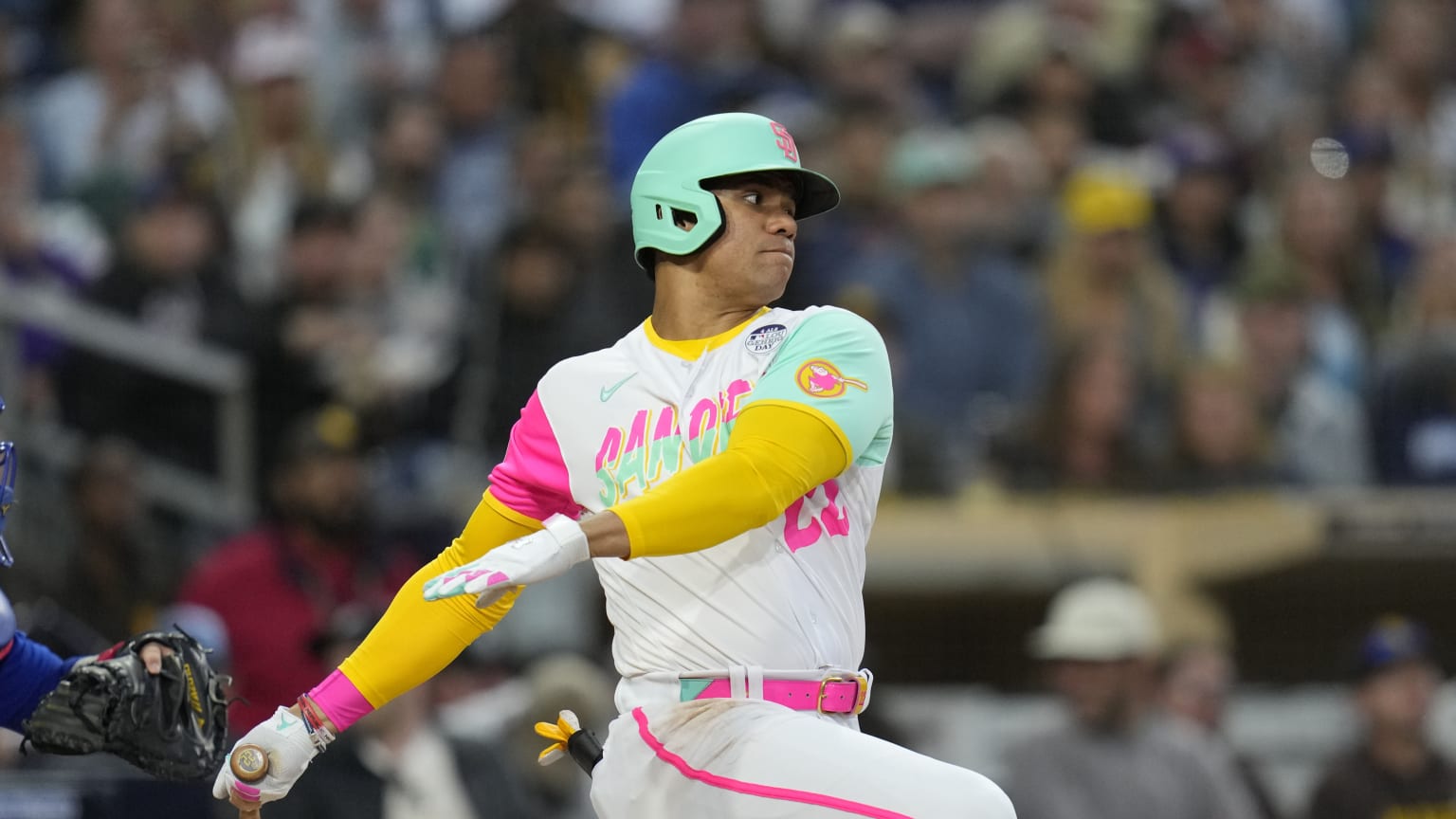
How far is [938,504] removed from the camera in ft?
28.8

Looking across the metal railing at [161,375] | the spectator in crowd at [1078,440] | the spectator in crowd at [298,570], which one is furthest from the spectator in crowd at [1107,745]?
the metal railing at [161,375]

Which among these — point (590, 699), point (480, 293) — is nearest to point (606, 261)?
point (480, 293)

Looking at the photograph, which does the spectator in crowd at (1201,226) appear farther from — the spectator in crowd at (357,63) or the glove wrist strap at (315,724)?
the glove wrist strap at (315,724)

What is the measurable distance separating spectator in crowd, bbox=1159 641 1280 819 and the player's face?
4.16 m

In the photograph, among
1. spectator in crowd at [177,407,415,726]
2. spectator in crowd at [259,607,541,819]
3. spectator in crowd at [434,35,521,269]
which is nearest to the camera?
spectator in crowd at [259,607,541,819]

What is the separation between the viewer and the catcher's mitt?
15.7 feet

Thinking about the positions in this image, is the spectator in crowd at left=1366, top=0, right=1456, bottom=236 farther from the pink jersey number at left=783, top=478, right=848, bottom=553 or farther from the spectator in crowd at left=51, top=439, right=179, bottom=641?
the pink jersey number at left=783, top=478, right=848, bottom=553

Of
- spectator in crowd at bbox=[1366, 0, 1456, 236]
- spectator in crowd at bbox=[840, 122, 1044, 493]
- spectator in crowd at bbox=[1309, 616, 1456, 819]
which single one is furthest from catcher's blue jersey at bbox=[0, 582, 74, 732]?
spectator in crowd at bbox=[1366, 0, 1456, 236]

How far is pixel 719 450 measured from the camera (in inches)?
173

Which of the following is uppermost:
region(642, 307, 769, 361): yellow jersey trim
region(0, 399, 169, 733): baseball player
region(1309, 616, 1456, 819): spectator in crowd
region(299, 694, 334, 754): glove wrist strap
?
region(642, 307, 769, 361): yellow jersey trim

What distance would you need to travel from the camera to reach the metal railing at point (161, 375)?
27.8 ft

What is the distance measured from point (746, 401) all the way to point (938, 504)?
14.9 ft

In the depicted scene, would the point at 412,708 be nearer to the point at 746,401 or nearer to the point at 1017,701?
the point at 1017,701

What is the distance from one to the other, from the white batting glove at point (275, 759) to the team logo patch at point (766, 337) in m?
1.29
